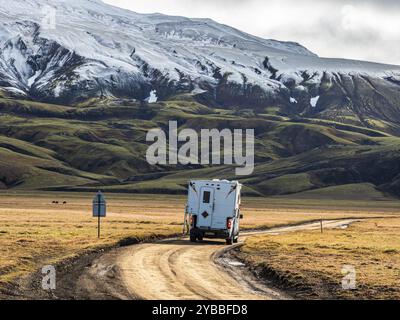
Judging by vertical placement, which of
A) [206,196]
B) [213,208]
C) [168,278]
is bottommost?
[168,278]

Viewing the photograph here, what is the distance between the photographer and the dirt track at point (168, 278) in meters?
26.7

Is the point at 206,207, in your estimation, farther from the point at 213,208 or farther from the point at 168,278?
the point at 168,278

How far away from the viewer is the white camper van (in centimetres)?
5525

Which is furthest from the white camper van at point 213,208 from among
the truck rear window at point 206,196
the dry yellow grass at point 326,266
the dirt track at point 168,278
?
the dirt track at point 168,278

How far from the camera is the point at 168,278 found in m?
31.3

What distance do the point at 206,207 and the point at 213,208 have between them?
0.56 m

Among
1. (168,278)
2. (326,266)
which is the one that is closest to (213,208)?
(326,266)

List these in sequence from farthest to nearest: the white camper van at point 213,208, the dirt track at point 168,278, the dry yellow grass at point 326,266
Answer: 1. the white camper van at point 213,208
2. the dry yellow grass at point 326,266
3. the dirt track at point 168,278

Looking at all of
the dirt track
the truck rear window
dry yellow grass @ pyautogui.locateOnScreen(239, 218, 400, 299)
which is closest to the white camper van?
the truck rear window

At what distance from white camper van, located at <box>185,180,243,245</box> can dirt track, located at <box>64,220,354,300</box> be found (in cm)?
876

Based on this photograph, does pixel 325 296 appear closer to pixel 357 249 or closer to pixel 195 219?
pixel 357 249

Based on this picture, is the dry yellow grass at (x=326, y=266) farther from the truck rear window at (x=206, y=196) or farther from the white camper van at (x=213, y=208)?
the truck rear window at (x=206, y=196)
